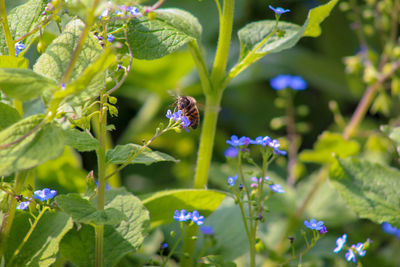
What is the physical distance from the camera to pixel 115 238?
1.07 m

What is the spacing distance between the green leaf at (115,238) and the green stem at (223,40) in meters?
0.34

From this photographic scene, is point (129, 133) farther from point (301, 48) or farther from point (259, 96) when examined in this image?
point (301, 48)

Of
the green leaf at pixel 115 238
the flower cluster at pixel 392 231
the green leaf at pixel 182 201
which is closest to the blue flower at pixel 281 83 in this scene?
the flower cluster at pixel 392 231

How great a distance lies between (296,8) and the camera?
2943 millimetres

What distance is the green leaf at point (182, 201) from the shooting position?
44.9 inches

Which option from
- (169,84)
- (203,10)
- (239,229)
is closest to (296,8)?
(203,10)

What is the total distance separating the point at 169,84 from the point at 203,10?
1.78 feet

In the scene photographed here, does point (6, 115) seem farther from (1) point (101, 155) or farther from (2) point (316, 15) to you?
(2) point (316, 15)

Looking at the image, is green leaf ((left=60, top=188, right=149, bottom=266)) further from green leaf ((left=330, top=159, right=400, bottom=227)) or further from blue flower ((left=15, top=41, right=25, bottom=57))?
green leaf ((left=330, top=159, right=400, bottom=227))

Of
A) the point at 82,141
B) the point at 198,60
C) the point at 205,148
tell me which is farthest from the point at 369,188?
the point at 82,141

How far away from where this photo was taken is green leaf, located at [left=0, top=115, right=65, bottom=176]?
75 centimetres

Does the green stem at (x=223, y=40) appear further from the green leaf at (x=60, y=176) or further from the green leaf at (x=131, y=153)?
the green leaf at (x=60, y=176)

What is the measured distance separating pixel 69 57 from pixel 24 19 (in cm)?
21

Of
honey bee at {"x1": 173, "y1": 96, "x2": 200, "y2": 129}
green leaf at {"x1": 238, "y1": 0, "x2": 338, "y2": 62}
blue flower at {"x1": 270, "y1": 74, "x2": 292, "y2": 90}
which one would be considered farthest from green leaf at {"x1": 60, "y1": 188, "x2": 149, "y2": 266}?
blue flower at {"x1": 270, "y1": 74, "x2": 292, "y2": 90}
